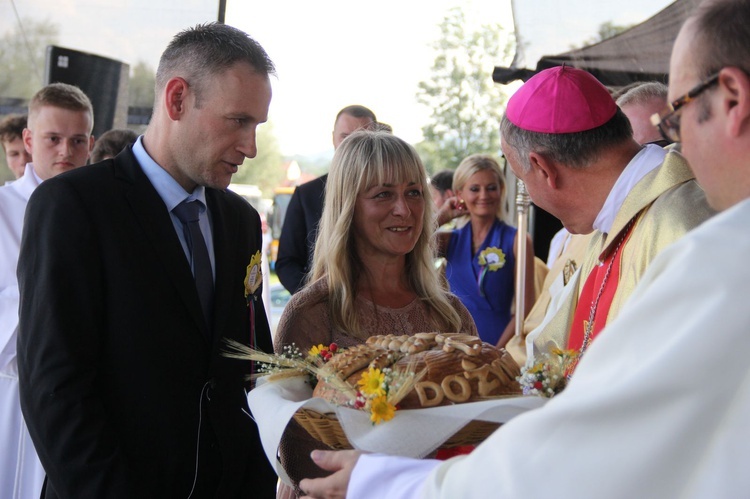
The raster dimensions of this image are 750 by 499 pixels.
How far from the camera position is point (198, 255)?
8.64 ft

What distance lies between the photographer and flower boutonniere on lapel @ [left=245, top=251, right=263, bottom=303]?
2.77m

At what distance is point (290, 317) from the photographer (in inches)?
120

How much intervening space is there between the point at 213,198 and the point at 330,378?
3.88 feet

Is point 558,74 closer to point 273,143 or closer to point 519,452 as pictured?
point 519,452

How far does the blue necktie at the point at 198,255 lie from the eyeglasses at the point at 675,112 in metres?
1.46

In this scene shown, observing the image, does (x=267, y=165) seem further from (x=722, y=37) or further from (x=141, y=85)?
(x=722, y=37)

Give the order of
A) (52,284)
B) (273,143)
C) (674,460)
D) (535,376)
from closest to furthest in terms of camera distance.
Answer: (674,460) < (535,376) < (52,284) < (273,143)

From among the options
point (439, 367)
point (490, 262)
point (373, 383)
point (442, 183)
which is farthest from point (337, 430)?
point (442, 183)

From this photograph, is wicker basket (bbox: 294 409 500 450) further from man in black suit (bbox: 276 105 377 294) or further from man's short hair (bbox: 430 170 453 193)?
man's short hair (bbox: 430 170 453 193)

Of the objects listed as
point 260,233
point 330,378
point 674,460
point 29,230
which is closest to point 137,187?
point 29,230

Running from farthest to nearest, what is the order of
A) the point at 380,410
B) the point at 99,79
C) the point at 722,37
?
the point at 99,79, the point at 380,410, the point at 722,37

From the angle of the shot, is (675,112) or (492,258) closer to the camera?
(675,112)

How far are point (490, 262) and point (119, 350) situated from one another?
405cm

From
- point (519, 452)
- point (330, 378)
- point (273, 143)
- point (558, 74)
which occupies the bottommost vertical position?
point (273, 143)
